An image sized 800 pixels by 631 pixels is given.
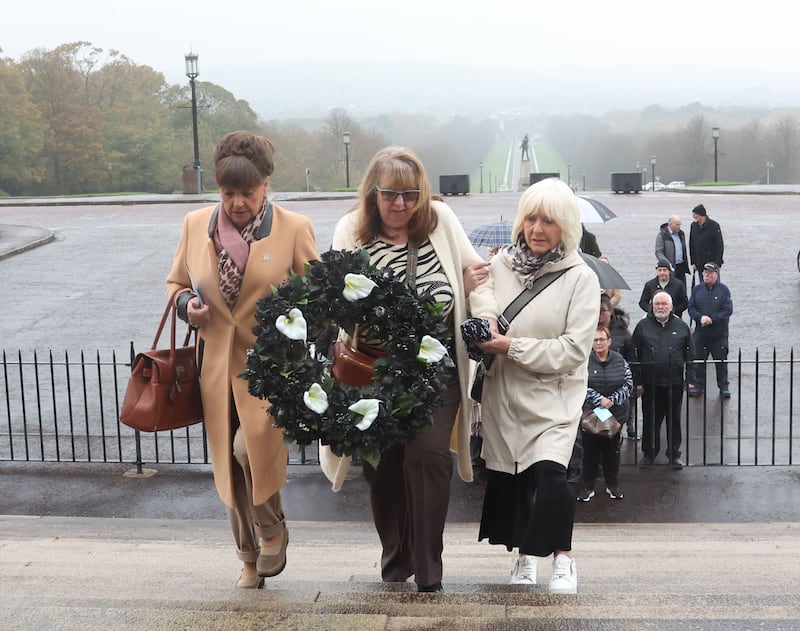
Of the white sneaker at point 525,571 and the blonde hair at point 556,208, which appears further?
the white sneaker at point 525,571

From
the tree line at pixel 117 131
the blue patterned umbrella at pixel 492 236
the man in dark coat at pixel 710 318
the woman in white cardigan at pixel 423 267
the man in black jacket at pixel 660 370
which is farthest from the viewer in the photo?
the tree line at pixel 117 131

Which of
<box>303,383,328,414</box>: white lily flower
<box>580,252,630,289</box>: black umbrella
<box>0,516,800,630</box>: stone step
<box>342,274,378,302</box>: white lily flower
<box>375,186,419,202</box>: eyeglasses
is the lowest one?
<box>0,516,800,630</box>: stone step

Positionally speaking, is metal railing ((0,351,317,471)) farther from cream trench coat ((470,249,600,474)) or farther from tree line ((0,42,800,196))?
tree line ((0,42,800,196))

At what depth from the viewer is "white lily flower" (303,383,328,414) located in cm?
369

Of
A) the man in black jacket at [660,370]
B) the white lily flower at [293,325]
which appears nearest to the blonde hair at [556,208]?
the white lily flower at [293,325]

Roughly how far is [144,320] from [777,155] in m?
99.8

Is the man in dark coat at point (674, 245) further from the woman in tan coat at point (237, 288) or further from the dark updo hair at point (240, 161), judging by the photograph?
the dark updo hair at point (240, 161)

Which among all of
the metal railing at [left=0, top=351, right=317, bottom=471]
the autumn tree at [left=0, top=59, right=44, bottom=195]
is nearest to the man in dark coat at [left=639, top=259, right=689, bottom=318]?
the metal railing at [left=0, top=351, right=317, bottom=471]

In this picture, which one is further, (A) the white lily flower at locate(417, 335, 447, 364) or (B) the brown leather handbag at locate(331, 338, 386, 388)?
(B) the brown leather handbag at locate(331, 338, 386, 388)

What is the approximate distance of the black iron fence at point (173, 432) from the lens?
8.72 m

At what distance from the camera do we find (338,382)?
381 cm

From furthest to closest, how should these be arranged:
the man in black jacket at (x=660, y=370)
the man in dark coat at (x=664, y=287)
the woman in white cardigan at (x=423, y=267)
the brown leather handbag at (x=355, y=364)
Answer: the man in dark coat at (x=664, y=287) → the man in black jacket at (x=660, y=370) → the woman in white cardigan at (x=423, y=267) → the brown leather handbag at (x=355, y=364)

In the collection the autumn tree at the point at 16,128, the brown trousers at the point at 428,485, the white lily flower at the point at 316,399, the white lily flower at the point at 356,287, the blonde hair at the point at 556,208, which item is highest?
the autumn tree at the point at 16,128

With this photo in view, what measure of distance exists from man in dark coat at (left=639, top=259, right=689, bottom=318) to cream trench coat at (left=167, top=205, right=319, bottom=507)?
7.49 metres
